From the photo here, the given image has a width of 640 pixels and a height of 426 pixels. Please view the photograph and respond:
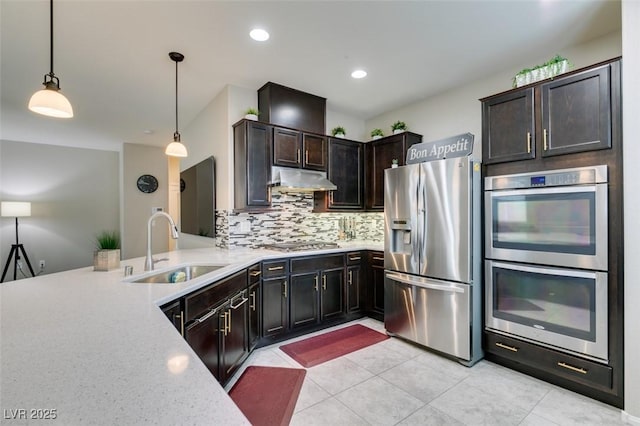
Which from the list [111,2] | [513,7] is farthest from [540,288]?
[111,2]

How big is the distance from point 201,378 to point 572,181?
2.74 metres

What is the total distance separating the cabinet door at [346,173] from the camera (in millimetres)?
4055

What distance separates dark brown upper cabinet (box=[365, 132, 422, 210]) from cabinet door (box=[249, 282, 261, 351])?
6.94ft

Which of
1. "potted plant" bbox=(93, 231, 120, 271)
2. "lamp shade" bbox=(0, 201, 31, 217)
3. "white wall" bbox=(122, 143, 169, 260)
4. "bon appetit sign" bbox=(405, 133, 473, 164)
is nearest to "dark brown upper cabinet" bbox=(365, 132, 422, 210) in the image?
A: "bon appetit sign" bbox=(405, 133, 473, 164)

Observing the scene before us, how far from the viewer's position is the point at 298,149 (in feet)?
12.1

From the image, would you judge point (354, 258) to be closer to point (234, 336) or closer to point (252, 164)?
point (252, 164)

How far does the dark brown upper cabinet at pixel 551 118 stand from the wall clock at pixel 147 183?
21.2ft

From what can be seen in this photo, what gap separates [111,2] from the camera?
217cm

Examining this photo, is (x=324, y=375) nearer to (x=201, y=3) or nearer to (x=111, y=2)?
(x=201, y=3)

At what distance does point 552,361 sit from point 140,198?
7254 millimetres

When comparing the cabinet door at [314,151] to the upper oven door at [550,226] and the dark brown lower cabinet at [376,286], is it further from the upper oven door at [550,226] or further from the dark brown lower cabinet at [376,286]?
the upper oven door at [550,226]

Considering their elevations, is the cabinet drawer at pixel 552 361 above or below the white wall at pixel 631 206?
below

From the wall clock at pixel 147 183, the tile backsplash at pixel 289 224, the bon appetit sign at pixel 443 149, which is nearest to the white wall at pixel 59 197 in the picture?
the wall clock at pixel 147 183

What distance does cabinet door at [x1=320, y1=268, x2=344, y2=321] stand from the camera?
343cm
